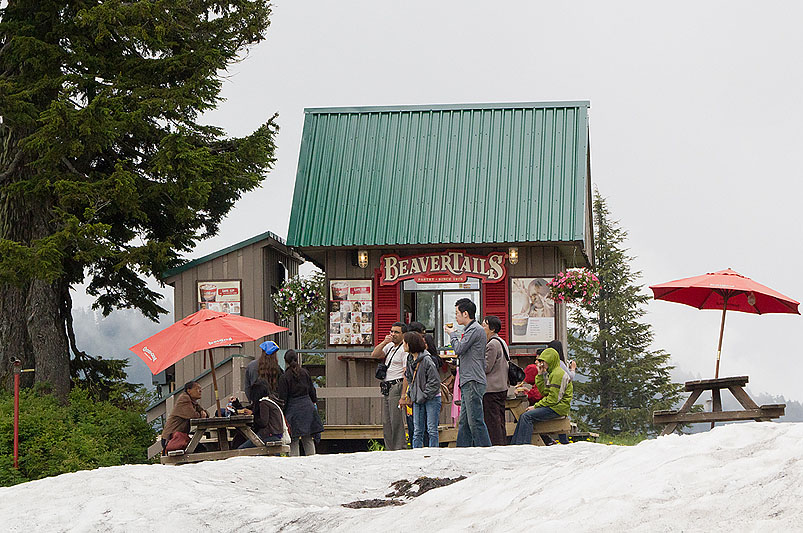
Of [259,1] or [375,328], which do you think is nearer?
[375,328]

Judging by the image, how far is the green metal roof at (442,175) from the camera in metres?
17.6

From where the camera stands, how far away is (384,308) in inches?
703

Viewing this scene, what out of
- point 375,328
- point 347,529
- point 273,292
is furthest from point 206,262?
point 347,529

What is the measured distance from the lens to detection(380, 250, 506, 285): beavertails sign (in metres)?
17.7

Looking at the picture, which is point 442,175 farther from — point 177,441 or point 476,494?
point 476,494

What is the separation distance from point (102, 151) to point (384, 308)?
6463 mm

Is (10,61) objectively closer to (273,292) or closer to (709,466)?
(273,292)

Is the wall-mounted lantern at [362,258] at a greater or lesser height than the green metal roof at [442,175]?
lesser

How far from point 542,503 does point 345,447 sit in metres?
12.4

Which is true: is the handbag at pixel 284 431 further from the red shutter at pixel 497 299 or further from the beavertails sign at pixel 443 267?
the red shutter at pixel 497 299

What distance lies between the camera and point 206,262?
18.4 meters

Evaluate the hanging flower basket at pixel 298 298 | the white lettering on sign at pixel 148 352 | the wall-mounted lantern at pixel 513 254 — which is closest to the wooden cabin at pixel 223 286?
the hanging flower basket at pixel 298 298

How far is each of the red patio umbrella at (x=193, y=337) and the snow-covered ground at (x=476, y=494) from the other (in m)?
3.33

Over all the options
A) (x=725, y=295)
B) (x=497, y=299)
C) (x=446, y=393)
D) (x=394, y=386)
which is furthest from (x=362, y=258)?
(x=725, y=295)
